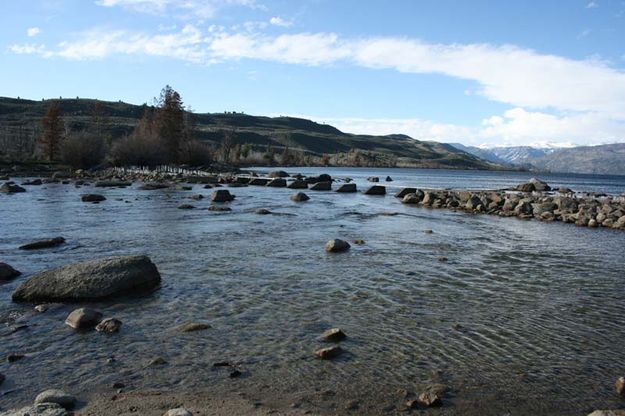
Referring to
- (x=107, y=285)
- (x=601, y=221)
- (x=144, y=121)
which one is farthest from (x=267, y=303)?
(x=144, y=121)

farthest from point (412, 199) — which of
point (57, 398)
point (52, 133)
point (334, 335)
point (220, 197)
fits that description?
point (52, 133)

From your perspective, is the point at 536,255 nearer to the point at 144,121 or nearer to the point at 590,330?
the point at 590,330

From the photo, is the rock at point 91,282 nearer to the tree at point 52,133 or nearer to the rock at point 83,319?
the rock at point 83,319

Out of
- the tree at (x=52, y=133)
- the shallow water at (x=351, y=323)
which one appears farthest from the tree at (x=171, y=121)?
the shallow water at (x=351, y=323)

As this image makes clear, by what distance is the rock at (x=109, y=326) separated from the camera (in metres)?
9.97

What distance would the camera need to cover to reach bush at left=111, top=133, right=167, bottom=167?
9050 cm

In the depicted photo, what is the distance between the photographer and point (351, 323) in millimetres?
10859

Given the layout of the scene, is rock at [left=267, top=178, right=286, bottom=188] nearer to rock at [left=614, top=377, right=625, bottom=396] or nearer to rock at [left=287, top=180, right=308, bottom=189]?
rock at [left=287, top=180, right=308, bottom=189]

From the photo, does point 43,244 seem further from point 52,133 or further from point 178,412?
point 52,133

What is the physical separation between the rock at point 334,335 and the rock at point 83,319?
4.86m

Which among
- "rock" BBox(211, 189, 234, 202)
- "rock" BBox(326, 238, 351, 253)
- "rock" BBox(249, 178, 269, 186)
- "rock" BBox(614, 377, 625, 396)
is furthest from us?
"rock" BBox(249, 178, 269, 186)

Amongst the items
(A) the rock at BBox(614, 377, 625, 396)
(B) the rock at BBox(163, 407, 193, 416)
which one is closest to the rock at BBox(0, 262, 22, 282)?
(B) the rock at BBox(163, 407, 193, 416)

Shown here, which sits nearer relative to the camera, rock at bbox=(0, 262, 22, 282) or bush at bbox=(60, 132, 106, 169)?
rock at bbox=(0, 262, 22, 282)

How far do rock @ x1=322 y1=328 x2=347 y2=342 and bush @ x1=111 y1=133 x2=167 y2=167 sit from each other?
87308 millimetres
